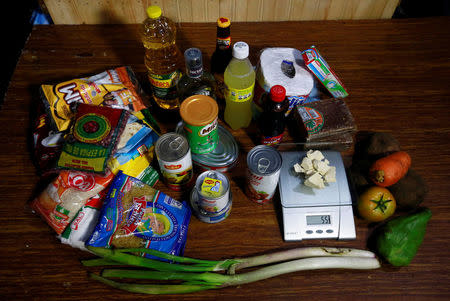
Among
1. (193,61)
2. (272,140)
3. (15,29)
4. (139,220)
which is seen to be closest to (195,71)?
(193,61)

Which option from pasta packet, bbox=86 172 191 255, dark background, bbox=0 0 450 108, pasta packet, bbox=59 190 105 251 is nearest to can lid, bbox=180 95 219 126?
pasta packet, bbox=86 172 191 255

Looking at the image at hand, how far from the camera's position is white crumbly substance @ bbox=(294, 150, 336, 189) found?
3.11 ft

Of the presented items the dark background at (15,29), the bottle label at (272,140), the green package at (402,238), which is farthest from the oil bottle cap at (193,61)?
Answer: the dark background at (15,29)

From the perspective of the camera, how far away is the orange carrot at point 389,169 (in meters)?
0.95

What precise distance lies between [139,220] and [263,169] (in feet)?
1.29

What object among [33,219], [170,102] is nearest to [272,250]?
[170,102]

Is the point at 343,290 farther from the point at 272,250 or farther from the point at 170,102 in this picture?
the point at 170,102

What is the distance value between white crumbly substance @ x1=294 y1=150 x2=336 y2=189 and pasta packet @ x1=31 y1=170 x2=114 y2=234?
0.62 meters

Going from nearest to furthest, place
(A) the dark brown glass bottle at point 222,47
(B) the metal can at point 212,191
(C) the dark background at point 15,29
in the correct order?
1. (B) the metal can at point 212,191
2. (A) the dark brown glass bottle at point 222,47
3. (C) the dark background at point 15,29

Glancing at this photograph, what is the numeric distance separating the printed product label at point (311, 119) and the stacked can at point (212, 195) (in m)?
0.36

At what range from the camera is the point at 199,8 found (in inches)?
53.7

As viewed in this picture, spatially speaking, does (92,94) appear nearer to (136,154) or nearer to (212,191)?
(136,154)

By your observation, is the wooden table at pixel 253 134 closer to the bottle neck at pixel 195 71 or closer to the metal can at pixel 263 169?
the metal can at pixel 263 169

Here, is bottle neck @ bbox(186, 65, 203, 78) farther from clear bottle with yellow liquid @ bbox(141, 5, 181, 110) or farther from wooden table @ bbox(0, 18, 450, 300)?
wooden table @ bbox(0, 18, 450, 300)
